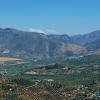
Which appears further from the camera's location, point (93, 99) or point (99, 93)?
point (99, 93)

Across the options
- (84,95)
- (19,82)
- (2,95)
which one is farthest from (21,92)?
(19,82)

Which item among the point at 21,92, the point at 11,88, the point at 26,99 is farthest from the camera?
the point at 11,88

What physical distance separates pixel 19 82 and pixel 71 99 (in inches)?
1783

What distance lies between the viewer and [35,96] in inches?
5305

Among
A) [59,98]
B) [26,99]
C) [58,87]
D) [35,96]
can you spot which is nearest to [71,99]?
[59,98]

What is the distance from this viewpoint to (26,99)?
124m

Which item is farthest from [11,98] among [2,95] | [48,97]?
[48,97]

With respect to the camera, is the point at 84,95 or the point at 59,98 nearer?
the point at 59,98

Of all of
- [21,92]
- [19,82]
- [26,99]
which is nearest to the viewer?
[26,99]

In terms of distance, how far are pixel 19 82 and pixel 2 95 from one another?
1970 inches

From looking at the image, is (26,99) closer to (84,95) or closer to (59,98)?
(59,98)

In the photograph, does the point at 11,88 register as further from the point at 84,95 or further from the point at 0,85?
the point at 84,95

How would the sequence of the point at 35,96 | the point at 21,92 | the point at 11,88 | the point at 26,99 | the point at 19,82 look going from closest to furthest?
the point at 26,99 < the point at 35,96 < the point at 21,92 < the point at 11,88 < the point at 19,82

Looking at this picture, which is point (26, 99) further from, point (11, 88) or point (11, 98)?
point (11, 88)
